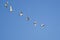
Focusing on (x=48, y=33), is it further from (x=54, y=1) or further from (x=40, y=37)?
(x=54, y=1)

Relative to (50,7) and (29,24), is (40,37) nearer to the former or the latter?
(29,24)

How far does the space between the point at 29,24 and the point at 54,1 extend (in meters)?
0.35

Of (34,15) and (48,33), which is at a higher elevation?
(34,15)

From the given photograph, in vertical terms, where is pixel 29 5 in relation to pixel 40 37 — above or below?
above

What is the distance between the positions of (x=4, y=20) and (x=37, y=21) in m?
0.34

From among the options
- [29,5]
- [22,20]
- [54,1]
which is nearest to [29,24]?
[22,20]

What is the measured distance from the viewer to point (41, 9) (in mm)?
1169

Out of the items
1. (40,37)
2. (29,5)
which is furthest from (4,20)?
(40,37)

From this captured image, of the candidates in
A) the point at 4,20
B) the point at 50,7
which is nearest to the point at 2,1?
the point at 4,20

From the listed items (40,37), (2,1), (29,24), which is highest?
(2,1)

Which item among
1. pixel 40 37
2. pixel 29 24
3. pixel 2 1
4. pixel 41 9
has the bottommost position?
pixel 40 37

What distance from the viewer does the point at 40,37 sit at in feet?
3.83

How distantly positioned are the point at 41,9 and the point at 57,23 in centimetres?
22

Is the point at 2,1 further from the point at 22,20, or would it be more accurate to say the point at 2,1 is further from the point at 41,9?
the point at 41,9
